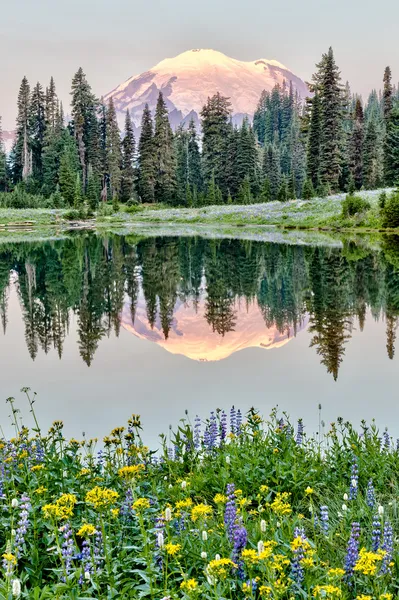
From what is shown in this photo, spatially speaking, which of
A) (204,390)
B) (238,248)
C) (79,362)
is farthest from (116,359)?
(238,248)

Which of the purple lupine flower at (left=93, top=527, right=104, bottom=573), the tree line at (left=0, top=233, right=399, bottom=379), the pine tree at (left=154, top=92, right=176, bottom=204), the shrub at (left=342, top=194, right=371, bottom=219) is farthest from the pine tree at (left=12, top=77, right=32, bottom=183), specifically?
the purple lupine flower at (left=93, top=527, right=104, bottom=573)

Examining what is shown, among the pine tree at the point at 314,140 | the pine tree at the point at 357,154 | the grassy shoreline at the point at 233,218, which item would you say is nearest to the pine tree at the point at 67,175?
the grassy shoreline at the point at 233,218

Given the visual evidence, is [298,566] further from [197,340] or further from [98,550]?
[197,340]

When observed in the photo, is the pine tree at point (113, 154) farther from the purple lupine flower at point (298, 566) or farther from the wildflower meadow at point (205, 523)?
the purple lupine flower at point (298, 566)

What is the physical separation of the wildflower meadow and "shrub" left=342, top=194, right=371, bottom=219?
35.6m

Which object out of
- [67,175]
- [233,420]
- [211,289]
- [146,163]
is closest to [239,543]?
[233,420]

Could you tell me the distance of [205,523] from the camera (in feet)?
12.2

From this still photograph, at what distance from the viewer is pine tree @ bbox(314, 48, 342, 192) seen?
56000mm

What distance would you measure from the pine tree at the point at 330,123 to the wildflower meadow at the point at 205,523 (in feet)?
173

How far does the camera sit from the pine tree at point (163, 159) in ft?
239

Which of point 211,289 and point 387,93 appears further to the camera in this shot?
point 387,93

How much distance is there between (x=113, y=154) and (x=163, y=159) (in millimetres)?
6200

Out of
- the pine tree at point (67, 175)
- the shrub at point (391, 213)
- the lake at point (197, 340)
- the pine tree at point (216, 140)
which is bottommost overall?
the lake at point (197, 340)

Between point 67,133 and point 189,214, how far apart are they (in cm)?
2325
